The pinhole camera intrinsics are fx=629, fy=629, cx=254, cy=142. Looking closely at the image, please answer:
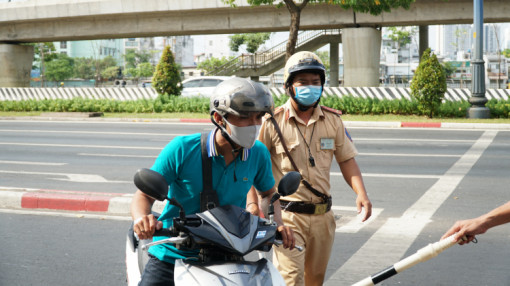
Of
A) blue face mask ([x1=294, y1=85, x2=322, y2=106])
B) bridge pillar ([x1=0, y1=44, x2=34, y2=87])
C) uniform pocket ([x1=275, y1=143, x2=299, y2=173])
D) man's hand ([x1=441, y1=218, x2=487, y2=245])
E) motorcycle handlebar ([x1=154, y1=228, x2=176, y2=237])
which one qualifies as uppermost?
bridge pillar ([x1=0, y1=44, x2=34, y2=87])

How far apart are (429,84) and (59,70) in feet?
284

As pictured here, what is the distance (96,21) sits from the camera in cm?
3347

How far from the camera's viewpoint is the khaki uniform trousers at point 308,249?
153 inches

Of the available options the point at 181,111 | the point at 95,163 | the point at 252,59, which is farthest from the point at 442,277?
the point at 252,59

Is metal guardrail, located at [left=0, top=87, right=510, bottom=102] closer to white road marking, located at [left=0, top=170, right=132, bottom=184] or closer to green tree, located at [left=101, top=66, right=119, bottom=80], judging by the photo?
white road marking, located at [left=0, top=170, right=132, bottom=184]

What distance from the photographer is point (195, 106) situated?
26.1 metres

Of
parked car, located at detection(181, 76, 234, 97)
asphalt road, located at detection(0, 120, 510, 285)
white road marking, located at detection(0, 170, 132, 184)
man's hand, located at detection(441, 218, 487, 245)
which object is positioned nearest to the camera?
man's hand, located at detection(441, 218, 487, 245)

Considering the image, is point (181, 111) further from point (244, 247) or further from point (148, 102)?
point (244, 247)

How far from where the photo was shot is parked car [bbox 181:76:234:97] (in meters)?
28.2

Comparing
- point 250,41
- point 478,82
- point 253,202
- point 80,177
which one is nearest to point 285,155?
point 253,202

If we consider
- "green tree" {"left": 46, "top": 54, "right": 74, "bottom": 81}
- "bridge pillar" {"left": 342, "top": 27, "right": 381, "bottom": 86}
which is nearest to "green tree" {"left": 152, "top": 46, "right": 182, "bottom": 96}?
"bridge pillar" {"left": 342, "top": 27, "right": 381, "bottom": 86}

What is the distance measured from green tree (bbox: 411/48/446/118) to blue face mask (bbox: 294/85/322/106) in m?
18.9

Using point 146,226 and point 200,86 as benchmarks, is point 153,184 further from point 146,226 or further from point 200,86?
point 200,86

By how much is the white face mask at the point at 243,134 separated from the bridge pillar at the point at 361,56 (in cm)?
2662
